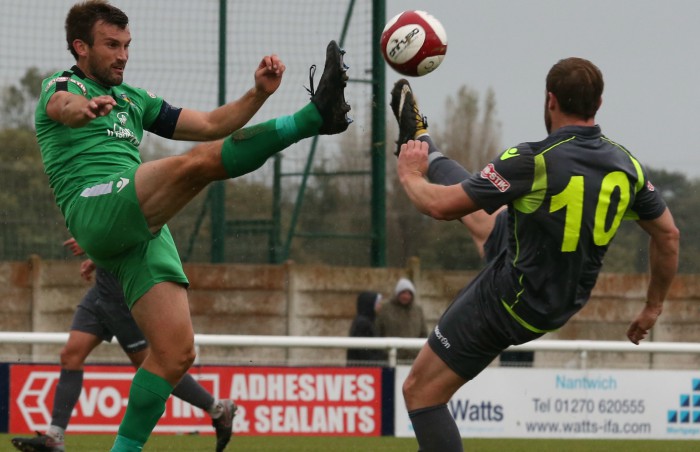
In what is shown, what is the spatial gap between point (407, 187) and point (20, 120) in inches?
315

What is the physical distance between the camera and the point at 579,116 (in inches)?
204

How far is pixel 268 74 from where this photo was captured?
239 inches

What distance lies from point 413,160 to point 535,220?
2.12ft

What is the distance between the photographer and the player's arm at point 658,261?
18.1 ft

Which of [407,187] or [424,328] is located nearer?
[407,187]

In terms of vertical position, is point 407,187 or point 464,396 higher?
point 407,187

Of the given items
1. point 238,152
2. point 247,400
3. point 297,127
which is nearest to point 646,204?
point 297,127

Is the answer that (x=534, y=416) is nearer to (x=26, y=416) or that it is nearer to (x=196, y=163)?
(x=26, y=416)

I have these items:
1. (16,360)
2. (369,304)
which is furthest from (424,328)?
(16,360)

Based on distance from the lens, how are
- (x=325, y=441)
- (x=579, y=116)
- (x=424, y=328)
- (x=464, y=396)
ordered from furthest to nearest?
(x=424, y=328) < (x=464, y=396) < (x=325, y=441) < (x=579, y=116)

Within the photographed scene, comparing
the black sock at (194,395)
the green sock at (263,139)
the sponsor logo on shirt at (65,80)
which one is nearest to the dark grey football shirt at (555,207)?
the green sock at (263,139)

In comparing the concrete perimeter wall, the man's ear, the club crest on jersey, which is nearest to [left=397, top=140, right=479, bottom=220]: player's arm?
the club crest on jersey

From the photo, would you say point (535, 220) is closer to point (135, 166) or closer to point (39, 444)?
point (135, 166)

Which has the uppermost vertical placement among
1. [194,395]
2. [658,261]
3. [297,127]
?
[297,127]
